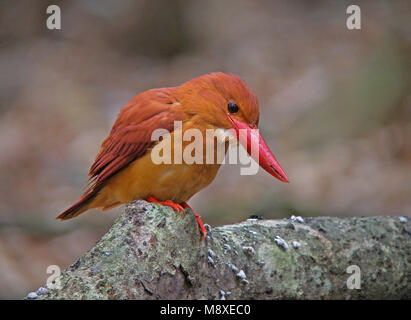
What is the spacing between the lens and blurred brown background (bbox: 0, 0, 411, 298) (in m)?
3.63

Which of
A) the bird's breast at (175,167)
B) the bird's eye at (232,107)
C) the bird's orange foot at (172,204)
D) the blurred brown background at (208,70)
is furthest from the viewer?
the blurred brown background at (208,70)

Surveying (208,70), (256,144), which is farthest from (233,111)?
(208,70)

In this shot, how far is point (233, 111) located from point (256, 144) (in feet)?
0.44

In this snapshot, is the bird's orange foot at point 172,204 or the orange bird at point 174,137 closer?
the bird's orange foot at point 172,204

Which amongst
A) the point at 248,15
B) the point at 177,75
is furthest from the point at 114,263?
the point at 248,15

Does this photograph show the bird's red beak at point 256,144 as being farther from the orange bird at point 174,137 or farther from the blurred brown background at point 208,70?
the blurred brown background at point 208,70

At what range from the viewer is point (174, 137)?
1.86 metres

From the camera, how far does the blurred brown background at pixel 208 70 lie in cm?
363

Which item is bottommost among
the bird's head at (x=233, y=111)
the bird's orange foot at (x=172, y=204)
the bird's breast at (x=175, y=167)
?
the bird's orange foot at (x=172, y=204)

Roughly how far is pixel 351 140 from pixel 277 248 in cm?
236

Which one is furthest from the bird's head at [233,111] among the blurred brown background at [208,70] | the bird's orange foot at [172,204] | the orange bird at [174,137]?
the blurred brown background at [208,70]

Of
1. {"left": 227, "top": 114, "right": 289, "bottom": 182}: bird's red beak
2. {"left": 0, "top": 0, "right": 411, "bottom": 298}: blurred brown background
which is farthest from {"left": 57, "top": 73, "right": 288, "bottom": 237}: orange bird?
{"left": 0, "top": 0, "right": 411, "bottom": 298}: blurred brown background

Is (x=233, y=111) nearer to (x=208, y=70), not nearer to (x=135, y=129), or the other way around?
(x=135, y=129)

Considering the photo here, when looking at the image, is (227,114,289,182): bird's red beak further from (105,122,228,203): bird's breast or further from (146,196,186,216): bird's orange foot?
(146,196,186,216): bird's orange foot
